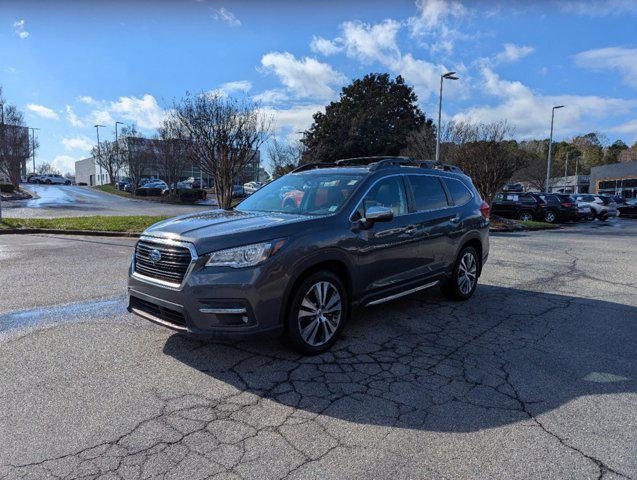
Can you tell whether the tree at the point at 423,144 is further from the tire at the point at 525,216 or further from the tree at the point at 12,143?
the tree at the point at 12,143

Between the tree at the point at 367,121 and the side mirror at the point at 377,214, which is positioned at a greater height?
the tree at the point at 367,121

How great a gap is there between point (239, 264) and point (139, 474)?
5.54 feet

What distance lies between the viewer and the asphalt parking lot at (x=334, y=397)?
2.70 m

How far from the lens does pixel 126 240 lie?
1312 centimetres

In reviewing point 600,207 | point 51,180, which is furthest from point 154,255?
point 51,180

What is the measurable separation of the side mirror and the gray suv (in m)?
0.01

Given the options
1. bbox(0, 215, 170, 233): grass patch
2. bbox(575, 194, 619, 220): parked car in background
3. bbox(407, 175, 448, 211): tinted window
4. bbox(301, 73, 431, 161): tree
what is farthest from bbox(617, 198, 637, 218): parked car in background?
bbox(407, 175, 448, 211): tinted window

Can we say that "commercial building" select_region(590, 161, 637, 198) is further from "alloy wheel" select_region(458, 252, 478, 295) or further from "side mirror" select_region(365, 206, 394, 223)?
"side mirror" select_region(365, 206, 394, 223)

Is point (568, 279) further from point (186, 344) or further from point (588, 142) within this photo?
point (588, 142)

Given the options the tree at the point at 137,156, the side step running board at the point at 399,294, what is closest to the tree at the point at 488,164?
the side step running board at the point at 399,294

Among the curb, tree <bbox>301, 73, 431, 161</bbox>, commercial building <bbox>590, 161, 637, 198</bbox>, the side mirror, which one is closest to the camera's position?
the side mirror

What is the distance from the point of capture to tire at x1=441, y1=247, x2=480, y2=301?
6.26 meters

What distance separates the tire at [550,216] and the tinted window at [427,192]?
73.3ft

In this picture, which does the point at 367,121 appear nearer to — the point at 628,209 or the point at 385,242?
the point at 628,209
